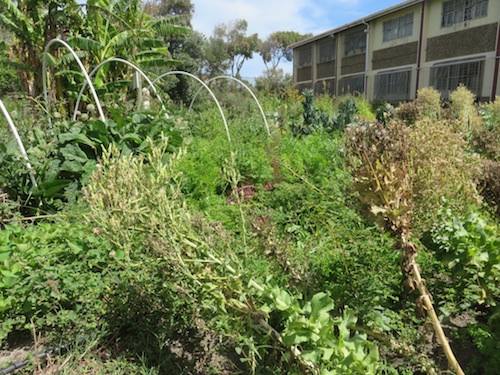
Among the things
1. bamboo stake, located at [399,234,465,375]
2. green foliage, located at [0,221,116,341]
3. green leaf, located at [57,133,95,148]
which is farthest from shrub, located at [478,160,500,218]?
green leaf, located at [57,133,95,148]

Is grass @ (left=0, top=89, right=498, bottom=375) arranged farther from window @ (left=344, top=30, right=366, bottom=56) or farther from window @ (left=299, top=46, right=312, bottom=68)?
window @ (left=299, top=46, right=312, bottom=68)

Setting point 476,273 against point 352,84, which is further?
point 352,84

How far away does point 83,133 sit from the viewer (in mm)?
4848

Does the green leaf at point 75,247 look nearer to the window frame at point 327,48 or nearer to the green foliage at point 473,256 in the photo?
the green foliage at point 473,256

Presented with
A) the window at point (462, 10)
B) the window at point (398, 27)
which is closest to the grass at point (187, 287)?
the window at point (462, 10)

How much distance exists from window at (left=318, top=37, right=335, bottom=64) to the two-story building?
0.24 ft

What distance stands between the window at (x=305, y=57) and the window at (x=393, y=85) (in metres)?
9.68

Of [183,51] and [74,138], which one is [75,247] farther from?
[183,51]

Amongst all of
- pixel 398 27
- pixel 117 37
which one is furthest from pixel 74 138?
pixel 398 27

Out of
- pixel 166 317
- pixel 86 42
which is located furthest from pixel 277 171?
pixel 86 42

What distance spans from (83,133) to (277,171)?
7.91ft

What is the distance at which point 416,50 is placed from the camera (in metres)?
22.7

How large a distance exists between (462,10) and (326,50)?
43.3 ft

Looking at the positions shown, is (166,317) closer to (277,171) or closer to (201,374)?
(201,374)
